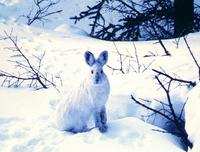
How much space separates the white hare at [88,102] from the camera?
222 inches

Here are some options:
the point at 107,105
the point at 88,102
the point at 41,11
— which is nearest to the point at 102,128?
the point at 88,102

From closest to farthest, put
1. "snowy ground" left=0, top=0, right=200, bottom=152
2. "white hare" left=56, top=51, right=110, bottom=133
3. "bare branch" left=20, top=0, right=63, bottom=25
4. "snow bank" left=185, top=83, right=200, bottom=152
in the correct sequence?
"snow bank" left=185, top=83, right=200, bottom=152
"snowy ground" left=0, top=0, right=200, bottom=152
"white hare" left=56, top=51, right=110, bottom=133
"bare branch" left=20, top=0, right=63, bottom=25

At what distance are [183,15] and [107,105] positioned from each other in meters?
4.44

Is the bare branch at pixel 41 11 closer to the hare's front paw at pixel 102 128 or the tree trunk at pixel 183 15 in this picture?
the tree trunk at pixel 183 15

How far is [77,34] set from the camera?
34.9 feet

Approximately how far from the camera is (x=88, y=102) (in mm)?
5754

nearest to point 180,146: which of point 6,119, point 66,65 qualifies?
point 6,119

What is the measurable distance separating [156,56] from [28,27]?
3.60 metres

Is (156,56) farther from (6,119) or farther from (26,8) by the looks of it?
(26,8)

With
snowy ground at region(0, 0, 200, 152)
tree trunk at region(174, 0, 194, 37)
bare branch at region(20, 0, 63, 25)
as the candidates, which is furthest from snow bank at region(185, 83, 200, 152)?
A: bare branch at region(20, 0, 63, 25)

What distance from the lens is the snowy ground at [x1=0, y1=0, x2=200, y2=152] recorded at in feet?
17.9

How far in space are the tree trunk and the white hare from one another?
4805 mm

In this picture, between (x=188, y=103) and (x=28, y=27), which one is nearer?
(x=188, y=103)

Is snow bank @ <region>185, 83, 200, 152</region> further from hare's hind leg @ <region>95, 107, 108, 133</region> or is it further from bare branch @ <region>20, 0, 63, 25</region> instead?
bare branch @ <region>20, 0, 63, 25</region>
